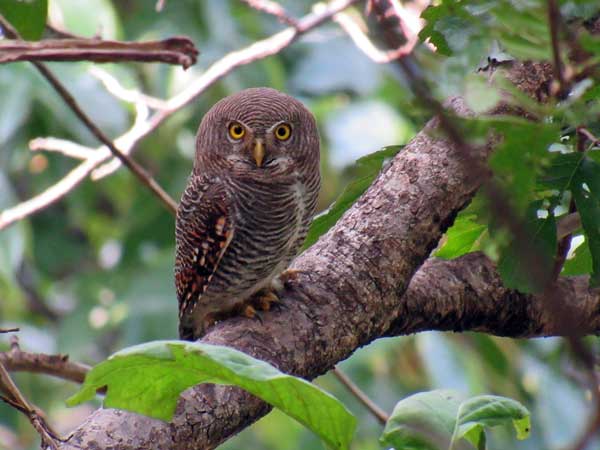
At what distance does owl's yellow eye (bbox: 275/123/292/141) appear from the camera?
369 centimetres

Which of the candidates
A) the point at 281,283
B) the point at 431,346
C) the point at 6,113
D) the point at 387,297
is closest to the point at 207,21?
the point at 6,113

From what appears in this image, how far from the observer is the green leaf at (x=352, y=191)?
2.71 meters

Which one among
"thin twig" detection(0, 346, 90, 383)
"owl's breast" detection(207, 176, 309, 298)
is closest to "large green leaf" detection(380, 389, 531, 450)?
"thin twig" detection(0, 346, 90, 383)

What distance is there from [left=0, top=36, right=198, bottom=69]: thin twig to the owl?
1.74 m

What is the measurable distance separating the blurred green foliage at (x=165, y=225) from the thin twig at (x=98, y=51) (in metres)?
1.40

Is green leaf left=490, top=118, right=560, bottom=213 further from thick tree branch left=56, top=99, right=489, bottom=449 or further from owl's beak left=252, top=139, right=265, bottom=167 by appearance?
owl's beak left=252, top=139, right=265, bottom=167

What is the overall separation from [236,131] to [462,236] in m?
1.22

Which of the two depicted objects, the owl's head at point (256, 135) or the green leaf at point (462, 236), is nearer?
the green leaf at point (462, 236)

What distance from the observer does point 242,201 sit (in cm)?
361

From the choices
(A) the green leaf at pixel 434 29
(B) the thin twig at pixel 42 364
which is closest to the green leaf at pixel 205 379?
(A) the green leaf at pixel 434 29

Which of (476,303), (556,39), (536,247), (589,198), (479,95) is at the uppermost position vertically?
(556,39)

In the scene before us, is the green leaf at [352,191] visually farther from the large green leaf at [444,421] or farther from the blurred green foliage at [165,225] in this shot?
the large green leaf at [444,421]

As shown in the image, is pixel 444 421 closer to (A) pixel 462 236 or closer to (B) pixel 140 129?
(A) pixel 462 236

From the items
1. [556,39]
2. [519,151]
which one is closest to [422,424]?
[519,151]
